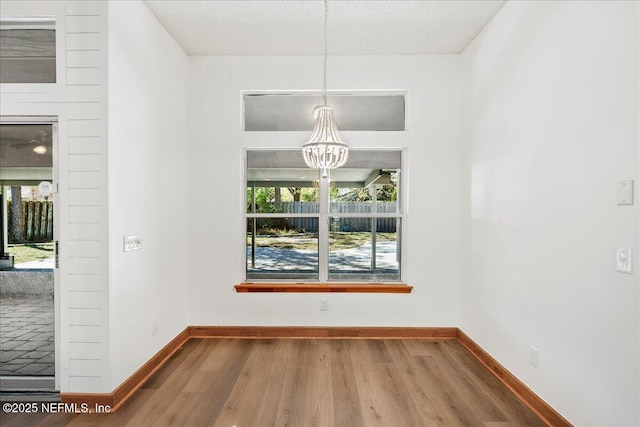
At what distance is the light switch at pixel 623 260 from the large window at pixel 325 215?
2282 mm

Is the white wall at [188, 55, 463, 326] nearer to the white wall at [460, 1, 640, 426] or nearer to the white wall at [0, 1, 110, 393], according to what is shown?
the white wall at [460, 1, 640, 426]

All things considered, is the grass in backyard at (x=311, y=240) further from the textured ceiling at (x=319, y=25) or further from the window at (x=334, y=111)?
the textured ceiling at (x=319, y=25)

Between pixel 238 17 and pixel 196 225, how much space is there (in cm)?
216

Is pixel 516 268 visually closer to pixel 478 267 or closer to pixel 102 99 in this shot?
pixel 478 267

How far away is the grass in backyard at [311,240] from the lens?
4.07 meters

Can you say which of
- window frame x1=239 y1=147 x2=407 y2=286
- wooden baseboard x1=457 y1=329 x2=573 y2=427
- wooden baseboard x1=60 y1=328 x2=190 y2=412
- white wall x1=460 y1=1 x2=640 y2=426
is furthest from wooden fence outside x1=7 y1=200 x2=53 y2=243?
wooden baseboard x1=457 y1=329 x2=573 y2=427

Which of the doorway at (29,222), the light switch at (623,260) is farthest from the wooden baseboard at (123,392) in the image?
the light switch at (623,260)

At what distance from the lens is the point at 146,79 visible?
9.91 feet

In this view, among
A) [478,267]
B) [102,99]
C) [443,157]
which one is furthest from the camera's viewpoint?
[443,157]

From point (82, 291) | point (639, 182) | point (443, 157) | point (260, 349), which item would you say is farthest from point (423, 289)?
point (82, 291)

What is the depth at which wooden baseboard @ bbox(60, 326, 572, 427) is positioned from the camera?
2.48m

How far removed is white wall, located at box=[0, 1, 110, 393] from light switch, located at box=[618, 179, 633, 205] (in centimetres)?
318

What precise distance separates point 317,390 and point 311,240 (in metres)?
1.73

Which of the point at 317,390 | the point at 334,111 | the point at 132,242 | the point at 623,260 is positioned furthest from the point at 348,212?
the point at 623,260
